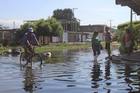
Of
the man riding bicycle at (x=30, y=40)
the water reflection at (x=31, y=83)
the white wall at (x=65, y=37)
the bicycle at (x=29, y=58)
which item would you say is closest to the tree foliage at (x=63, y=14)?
the white wall at (x=65, y=37)

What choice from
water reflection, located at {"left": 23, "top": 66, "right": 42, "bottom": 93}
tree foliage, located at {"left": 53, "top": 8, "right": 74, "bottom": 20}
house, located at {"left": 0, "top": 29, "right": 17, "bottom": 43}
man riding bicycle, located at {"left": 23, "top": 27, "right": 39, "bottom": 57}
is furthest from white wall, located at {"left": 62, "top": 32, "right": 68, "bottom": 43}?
water reflection, located at {"left": 23, "top": 66, "right": 42, "bottom": 93}

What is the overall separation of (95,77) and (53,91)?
4.17 m

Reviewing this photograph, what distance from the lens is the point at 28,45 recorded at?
23.2 meters

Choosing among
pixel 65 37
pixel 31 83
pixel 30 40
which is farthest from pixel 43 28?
pixel 31 83

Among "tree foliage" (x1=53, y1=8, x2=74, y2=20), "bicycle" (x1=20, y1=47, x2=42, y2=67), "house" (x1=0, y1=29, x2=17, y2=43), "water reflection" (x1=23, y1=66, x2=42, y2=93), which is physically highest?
"tree foliage" (x1=53, y1=8, x2=74, y2=20)

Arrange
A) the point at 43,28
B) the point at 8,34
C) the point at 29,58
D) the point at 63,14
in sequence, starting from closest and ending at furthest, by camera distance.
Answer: the point at 29,58 → the point at 43,28 → the point at 8,34 → the point at 63,14

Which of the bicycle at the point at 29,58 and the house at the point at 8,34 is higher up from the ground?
the house at the point at 8,34

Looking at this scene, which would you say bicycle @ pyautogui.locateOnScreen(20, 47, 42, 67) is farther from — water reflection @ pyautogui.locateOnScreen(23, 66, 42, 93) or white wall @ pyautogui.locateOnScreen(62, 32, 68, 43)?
white wall @ pyautogui.locateOnScreen(62, 32, 68, 43)

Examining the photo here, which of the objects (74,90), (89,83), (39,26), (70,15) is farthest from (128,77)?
(70,15)

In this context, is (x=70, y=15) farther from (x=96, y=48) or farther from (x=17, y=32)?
(x=96, y=48)

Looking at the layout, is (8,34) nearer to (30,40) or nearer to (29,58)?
(29,58)

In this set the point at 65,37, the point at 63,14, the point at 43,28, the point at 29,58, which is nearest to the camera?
the point at 29,58

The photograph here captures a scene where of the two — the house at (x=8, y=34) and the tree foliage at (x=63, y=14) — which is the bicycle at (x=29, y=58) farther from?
the tree foliage at (x=63, y=14)

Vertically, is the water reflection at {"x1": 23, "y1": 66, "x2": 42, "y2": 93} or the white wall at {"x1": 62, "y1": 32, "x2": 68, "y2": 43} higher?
the white wall at {"x1": 62, "y1": 32, "x2": 68, "y2": 43}
